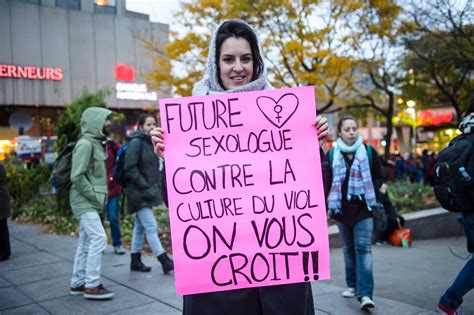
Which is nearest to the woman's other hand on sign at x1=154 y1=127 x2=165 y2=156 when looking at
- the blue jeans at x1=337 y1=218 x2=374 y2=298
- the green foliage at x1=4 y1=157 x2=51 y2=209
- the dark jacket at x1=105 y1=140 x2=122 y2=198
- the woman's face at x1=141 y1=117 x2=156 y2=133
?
the blue jeans at x1=337 y1=218 x2=374 y2=298

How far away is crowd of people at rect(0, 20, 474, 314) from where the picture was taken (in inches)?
81.4

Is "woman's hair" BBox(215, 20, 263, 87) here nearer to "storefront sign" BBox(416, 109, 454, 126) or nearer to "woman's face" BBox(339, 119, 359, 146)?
"woman's face" BBox(339, 119, 359, 146)

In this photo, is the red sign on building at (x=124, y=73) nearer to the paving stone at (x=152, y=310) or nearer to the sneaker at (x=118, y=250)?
the sneaker at (x=118, y=250)

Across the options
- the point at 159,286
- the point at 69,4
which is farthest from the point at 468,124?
the point at 69,4

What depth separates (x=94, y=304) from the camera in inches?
177

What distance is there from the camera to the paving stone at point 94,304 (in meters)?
4.31

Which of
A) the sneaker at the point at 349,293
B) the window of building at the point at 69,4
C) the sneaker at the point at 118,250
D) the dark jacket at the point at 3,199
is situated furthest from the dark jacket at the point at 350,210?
the window of building at the point at 69,4

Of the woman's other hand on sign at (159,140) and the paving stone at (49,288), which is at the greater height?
the woman's other hand on sign at (159,140)

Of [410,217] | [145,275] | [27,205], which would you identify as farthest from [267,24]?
[145,275]

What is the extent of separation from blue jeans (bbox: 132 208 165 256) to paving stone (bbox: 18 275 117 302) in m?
0.62

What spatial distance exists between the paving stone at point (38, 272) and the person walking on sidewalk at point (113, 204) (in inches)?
32.7

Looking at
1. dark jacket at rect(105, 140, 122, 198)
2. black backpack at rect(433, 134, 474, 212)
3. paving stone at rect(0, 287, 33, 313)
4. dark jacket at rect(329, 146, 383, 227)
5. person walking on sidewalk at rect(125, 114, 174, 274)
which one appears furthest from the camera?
dark jacket at rect(105, 140, 122, 198)

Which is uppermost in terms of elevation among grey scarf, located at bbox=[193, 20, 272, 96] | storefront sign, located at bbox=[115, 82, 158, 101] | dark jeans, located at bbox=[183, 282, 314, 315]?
storefront sign, located at bbox=[115, 82, 158, 101]

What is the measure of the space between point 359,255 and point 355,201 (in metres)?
0.53
